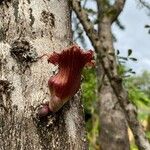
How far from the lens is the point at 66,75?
1186 mm

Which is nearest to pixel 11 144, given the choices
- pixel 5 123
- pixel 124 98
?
pixel 5 123

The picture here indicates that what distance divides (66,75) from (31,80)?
0.13 meters

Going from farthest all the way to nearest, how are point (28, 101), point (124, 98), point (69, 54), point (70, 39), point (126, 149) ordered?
point (126, 149) → point (124, 98) → point (70, 39) → point (28, 101) → point (69, 54)

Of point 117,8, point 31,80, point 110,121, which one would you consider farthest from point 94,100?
point 31,80

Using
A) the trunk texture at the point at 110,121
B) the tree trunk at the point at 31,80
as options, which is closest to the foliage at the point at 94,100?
the trunk texture at the point at 110,121

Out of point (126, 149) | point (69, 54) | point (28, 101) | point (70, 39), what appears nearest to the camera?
point (69, 54)

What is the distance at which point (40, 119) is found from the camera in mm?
1222

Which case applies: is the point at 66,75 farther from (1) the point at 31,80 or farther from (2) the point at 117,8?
(2) the point at 117,8

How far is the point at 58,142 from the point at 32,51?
263 mm

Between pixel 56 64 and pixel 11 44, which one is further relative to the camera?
pixel 11 44

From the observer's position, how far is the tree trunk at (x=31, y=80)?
1.21 metres

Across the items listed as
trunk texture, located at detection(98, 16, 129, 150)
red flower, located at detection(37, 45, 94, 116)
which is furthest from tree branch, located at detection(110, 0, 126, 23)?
red flower, located at detection(37, 45, 94, 116)

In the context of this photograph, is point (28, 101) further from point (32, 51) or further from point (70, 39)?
point (70, 39)

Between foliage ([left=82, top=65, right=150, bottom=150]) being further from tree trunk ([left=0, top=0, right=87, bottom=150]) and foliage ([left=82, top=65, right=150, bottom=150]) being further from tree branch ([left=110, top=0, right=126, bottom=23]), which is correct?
tree trunk ([left=0, top=0, right=87, bottom=150])
